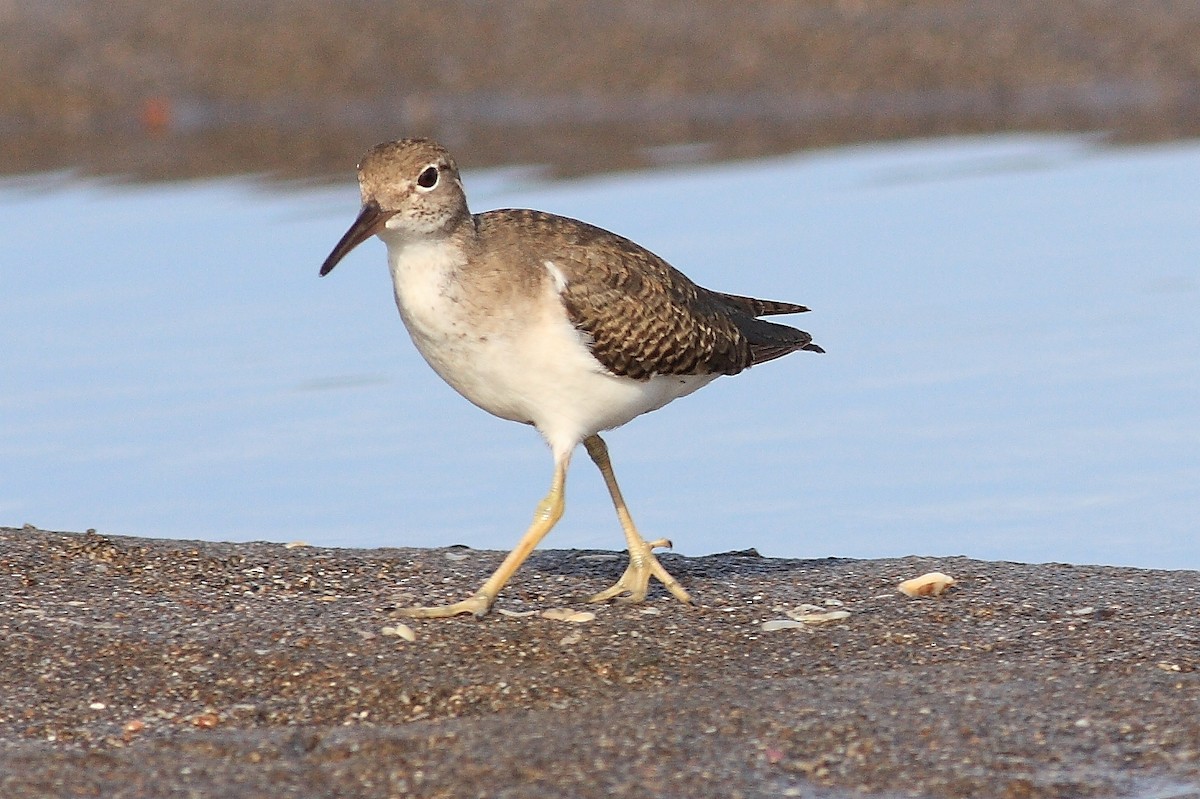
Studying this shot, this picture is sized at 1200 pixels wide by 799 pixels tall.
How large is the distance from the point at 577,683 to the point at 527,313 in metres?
1.24

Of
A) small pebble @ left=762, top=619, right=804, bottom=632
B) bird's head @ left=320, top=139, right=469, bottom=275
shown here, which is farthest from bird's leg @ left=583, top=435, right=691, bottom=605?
bird's head @ left=320, top=139, right=469, bottom=275

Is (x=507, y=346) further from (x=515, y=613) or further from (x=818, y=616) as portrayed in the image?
(x=818, y=616)

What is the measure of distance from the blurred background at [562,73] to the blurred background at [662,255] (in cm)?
5

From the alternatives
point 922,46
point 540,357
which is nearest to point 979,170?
point 922,46

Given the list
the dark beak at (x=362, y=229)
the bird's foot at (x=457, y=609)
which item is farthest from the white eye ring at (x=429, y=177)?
the bird's foot at (x=457, y=609)

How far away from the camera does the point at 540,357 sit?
6.62m

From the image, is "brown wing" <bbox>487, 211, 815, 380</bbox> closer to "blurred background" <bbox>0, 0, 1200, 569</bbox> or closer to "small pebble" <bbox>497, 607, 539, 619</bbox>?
"small pebble" <bbox>497, 607, 539, 619</bbox>

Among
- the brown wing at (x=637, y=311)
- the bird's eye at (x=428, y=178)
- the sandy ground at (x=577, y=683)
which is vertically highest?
the bird's eye at (x=428, y=178)

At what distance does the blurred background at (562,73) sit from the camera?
19.8 meters

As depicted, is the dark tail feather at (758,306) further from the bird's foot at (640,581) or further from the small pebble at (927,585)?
the small pebble at (927,585)

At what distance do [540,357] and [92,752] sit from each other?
1.92 meters

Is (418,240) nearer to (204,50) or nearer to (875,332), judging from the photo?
(875,332)

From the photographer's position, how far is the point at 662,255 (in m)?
13.4

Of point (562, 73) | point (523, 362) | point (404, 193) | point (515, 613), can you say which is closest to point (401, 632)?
point (515, 613)
